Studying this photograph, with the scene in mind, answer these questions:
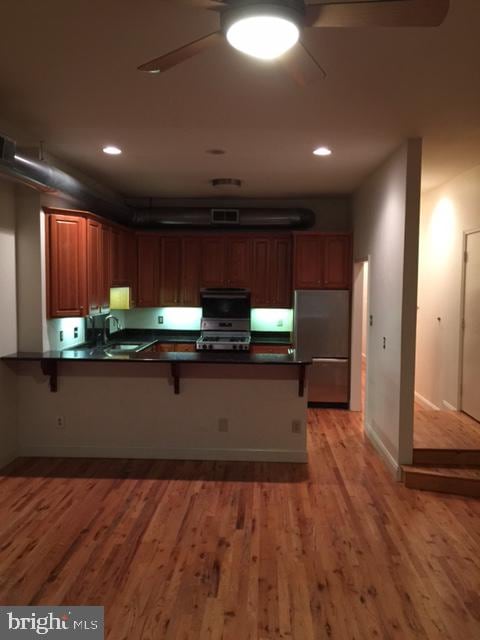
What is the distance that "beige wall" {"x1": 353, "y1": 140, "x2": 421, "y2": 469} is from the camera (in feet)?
12.5

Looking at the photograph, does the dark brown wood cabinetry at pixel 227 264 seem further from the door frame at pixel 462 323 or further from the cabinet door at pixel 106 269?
the door frame at pixel 462 323

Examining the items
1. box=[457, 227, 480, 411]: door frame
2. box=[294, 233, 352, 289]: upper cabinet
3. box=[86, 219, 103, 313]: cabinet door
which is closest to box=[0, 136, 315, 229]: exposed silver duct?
box=[294, 233, 352, 289]: upper cabinet

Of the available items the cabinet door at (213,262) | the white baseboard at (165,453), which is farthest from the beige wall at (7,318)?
the cabinet door at (213,262)

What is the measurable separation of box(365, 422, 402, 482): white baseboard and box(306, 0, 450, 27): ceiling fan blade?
3351 mm

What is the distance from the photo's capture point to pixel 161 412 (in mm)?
4262

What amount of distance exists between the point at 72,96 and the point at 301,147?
198 cm

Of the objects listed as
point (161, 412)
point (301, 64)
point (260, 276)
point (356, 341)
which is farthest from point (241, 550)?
point (260, 276)

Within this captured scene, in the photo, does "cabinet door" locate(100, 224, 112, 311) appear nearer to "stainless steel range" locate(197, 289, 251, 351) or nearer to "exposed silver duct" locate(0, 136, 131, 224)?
"exposed silver duct" locate(0, 136, 131, 224)

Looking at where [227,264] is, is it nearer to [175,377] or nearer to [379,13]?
[175,377]

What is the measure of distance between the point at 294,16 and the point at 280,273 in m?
4.94

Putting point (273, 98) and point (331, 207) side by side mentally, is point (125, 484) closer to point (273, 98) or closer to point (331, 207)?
point (273, 98)

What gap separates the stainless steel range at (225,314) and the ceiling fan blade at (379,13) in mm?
4898

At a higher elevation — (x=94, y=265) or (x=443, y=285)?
(x=94, y=265)

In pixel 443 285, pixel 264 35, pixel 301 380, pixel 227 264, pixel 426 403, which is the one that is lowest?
pixel 426 403
